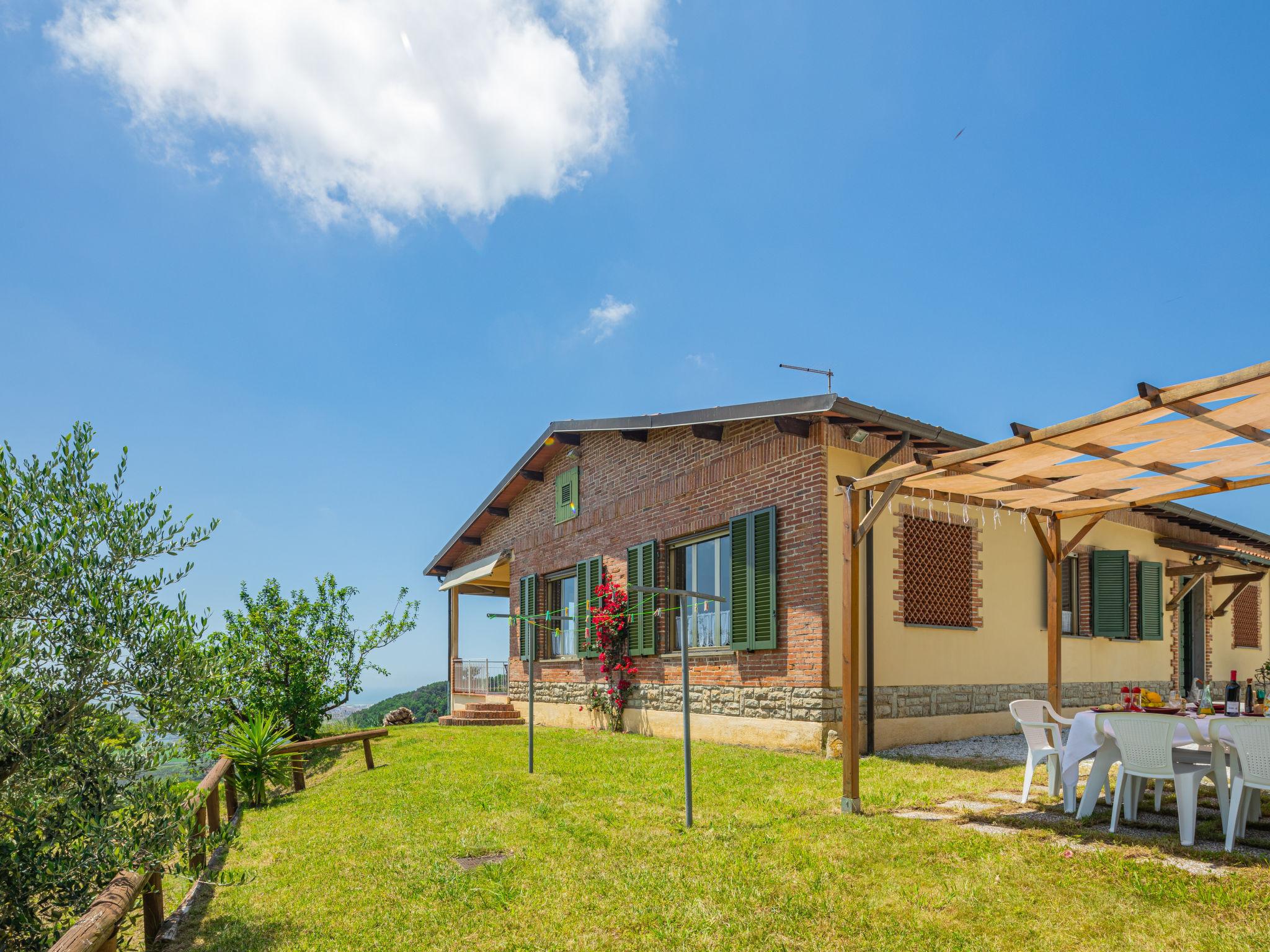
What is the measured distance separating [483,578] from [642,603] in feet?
22.3

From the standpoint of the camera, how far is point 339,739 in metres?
10.9

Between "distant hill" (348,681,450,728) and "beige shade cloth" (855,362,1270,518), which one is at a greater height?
"beige shade cloth" (855,362,1270,518)

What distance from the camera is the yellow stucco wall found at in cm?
1001

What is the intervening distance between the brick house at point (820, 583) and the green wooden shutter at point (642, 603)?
0.05 metres

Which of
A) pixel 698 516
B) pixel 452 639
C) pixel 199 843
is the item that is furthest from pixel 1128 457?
pixel 452 639

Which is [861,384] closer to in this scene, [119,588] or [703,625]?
[703,625]

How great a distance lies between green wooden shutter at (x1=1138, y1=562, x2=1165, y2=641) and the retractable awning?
1175 centimetres

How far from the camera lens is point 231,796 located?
9148 mm

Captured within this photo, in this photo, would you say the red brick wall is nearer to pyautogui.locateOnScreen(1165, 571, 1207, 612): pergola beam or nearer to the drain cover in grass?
the drain cover in grass

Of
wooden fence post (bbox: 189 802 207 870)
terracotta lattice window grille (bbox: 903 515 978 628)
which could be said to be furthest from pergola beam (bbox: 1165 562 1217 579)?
wooden fence post (bbox: 189 802 207 870)

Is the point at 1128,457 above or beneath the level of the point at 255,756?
above

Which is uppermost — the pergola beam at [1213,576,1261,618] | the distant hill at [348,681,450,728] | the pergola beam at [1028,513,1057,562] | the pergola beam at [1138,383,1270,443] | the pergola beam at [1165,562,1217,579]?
the pergola beam at [1138,383,1270,443]

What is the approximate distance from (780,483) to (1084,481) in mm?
3819

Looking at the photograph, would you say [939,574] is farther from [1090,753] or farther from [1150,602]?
[1150,602]
